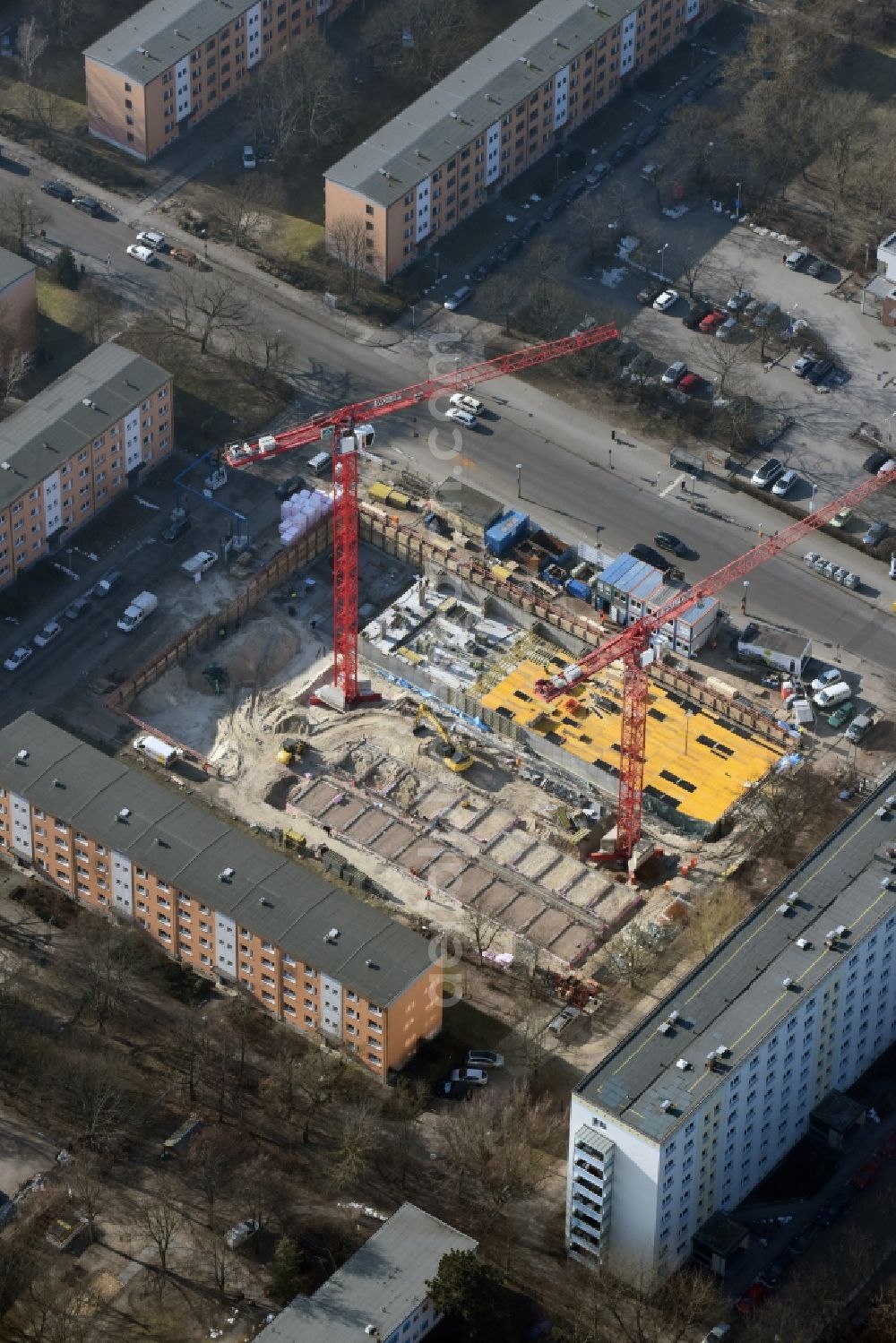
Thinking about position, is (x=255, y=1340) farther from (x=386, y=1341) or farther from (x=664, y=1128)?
(x=664, y=1128)

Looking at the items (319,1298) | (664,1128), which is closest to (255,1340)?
(319,1298)

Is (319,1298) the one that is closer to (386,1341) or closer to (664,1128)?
(386,1341)

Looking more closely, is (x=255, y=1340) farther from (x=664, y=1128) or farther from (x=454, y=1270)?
(x=664, y=1128)

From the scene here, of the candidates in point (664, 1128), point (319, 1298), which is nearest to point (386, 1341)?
point (319, 1298)

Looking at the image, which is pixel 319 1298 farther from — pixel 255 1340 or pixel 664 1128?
pixel 664 1128
